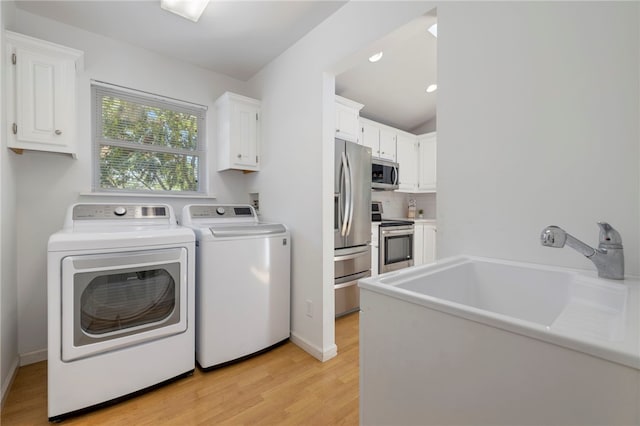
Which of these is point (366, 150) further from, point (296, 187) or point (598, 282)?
point (598, 282)

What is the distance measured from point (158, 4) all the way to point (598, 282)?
2.77m

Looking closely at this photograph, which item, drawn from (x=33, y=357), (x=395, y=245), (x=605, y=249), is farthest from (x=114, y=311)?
(x=395, y=245)

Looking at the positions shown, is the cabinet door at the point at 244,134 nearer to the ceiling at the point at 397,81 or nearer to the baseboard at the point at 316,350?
the ceiling at the point at 397,81

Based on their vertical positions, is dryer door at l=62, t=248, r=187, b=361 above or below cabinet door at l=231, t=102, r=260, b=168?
below

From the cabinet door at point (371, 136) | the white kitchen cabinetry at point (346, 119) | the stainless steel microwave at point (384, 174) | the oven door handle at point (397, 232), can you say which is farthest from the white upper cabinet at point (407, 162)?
the white kitchen cabinetry at point (346, 119)

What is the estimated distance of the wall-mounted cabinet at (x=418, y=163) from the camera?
14.0 feet

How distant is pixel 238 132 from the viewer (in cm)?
261

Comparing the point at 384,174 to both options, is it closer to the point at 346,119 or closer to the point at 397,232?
the point at 397,232

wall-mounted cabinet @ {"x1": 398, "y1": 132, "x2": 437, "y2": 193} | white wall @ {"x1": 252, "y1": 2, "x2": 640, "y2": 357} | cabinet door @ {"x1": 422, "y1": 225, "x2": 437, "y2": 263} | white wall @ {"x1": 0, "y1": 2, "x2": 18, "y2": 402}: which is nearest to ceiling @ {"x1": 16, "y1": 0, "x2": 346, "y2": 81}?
white wall @ {"x1": 0, "y1": 2, "x2": 18, "y2": 402}

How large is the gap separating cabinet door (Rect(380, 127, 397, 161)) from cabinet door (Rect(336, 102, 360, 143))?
97 cm

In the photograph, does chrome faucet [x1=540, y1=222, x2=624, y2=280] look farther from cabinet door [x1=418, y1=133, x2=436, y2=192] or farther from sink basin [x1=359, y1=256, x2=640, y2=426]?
cabinet door [x1=418, y1=133, x2=436, y2=192]

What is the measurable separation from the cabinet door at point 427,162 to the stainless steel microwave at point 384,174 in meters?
0.80

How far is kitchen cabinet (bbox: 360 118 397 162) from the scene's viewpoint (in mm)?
3684

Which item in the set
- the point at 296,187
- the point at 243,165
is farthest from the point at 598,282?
the point at 243,165
